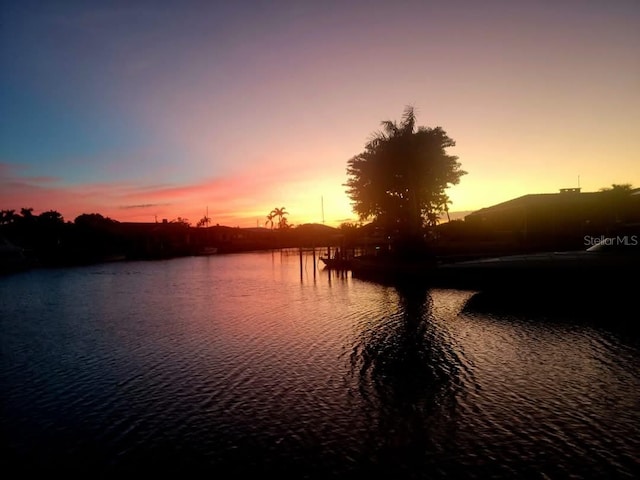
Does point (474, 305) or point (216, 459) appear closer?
point (216, 459)

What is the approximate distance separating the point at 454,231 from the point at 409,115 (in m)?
14.5

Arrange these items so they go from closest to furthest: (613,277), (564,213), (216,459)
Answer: (216,459) → (613,277) → (564,213)

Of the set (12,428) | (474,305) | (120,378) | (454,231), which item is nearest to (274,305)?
(474,305)

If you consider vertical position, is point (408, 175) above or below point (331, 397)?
above

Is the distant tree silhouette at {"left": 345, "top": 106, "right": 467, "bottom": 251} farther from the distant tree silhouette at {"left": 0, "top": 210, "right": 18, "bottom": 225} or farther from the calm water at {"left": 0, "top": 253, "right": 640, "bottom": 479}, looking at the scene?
the distant tree silhouette at {"left": 0, "top": 210, "right": 18, "bottom": 225}

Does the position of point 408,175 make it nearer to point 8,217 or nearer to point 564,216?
point 564,216

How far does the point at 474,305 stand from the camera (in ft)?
77.5

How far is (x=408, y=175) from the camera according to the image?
4559 centimetres

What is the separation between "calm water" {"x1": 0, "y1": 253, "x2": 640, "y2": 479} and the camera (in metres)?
7.70

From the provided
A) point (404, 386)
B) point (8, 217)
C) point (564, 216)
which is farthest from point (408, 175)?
point (8, 217)

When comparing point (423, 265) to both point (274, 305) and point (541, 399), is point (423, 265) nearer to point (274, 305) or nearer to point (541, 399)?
point (274, 305)

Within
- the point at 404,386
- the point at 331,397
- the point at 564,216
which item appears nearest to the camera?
the point at 331,397

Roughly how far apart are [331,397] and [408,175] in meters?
37.9

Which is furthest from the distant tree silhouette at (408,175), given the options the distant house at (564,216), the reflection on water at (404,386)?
the reflection on water at (404,386)
